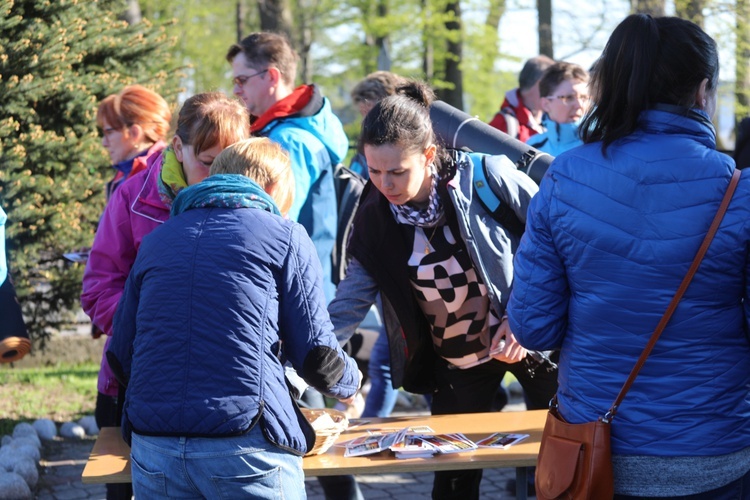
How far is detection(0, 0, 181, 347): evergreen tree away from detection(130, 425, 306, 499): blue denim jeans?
4.47 metres

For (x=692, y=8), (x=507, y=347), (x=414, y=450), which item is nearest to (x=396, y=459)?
(x=414, y=450)

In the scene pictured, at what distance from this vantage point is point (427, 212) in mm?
3625

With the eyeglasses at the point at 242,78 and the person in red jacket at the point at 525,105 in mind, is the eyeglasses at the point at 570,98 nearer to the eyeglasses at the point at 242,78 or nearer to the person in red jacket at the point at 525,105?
the person in red jacket at the point at 525,105

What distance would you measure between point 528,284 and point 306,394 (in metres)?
2.08

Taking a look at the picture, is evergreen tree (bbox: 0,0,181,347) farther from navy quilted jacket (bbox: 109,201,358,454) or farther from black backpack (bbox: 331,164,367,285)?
navy quilted jacket (bbox: 109,201,358,454)

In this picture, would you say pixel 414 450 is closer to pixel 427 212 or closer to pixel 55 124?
pixel 427 212

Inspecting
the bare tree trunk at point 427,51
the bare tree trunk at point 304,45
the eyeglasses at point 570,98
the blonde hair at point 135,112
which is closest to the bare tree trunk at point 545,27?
the bare tree trunk at point 427,51

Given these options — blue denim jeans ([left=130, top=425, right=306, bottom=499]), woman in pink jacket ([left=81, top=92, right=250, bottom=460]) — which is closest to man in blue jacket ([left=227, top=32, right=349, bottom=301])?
woman in pink jacket ([left=81, top=92, right=250, bottom=460])

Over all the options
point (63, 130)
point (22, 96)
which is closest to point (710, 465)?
point (22, 96)

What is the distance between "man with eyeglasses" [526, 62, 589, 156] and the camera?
5.46 m

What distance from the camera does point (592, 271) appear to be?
2.39 meters

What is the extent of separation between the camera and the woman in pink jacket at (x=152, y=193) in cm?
342

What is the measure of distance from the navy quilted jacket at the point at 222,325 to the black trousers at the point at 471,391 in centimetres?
131

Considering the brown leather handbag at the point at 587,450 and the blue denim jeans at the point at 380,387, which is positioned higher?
the brown leather handbag at the point at 587,450
